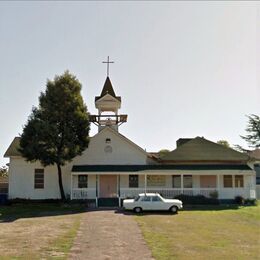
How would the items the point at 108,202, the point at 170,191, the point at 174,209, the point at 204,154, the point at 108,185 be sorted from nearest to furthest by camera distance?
the point at 174,209 < the point at 108,202 < the point at 170,191 < the point at 108,185 < the point at 204,154

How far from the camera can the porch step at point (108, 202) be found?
37906 millimetres

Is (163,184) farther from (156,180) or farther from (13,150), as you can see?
(13,150)

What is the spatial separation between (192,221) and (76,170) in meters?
16.1

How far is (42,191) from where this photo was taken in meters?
41.1

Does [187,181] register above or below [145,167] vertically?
below

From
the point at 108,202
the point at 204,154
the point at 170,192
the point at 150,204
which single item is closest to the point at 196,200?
the point at 170,192

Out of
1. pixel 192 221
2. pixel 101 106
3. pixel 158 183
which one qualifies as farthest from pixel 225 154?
pixel 192 221

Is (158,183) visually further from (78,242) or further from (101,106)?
(78,242)

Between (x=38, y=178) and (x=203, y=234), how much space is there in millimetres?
24246

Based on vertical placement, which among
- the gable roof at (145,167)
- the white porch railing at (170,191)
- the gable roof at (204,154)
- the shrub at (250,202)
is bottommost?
the shrub at (250,202)

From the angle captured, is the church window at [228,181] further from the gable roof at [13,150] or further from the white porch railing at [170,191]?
the gable roof at [13,150]

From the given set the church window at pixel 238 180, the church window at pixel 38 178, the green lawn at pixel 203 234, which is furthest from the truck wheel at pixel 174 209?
the church window at pixel 38 178

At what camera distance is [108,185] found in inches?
1630

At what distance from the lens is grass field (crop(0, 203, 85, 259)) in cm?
1499
